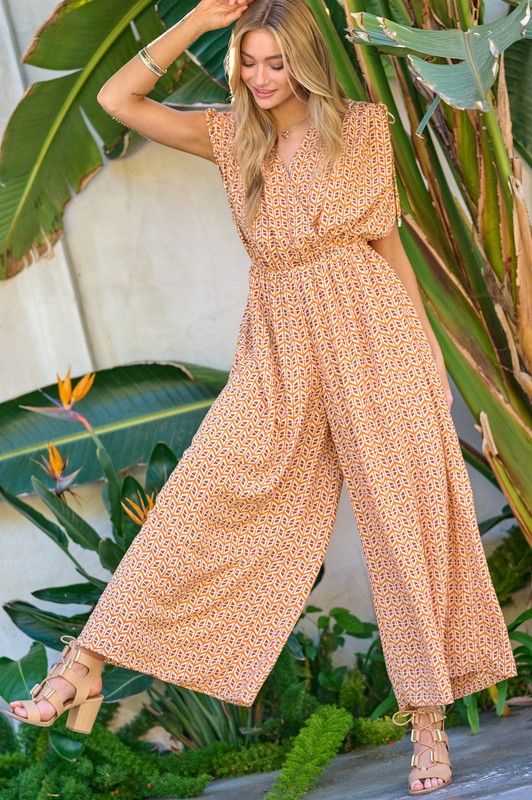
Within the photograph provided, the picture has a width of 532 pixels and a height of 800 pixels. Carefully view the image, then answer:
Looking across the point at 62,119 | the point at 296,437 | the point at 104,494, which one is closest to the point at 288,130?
the point at 296,437

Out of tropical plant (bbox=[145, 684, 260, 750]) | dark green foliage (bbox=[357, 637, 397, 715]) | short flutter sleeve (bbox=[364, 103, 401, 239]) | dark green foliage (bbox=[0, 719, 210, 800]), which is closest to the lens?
short flutter sleeve (bbox=[364, 103, 401, 239])

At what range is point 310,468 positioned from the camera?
3033mm

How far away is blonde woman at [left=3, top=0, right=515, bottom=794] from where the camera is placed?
2.80m

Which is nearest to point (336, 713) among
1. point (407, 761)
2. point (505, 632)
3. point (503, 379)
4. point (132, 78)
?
point (407, 761)

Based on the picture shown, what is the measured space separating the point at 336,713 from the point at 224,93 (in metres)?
2.27

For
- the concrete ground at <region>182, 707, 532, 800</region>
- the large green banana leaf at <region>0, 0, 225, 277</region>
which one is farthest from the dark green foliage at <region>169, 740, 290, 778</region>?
the large green banana leaf at <region>0, 0, 225, 277</region>

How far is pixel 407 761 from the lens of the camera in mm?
Result: 3303

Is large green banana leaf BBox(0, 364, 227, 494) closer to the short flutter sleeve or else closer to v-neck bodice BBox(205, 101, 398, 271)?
v-neck bodice BBox(205, 101, 398, 271)

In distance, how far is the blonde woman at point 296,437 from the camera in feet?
9.20

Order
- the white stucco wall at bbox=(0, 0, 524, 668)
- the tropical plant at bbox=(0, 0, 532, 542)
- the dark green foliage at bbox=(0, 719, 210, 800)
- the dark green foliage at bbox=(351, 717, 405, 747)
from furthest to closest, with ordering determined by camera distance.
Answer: the white stucco wall at bbox=(0, 0, 524, 668), the dark green foliage at bbox=(351, 717, 405, 747), the dark green foliage at bbox=(0, 719, 210, 800), the tropical plant at bbox=(0, 0, 532, 542)

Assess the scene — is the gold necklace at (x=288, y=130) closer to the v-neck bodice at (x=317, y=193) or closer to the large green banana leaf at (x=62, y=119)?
the v-neck bodice at (x=317, y=193)

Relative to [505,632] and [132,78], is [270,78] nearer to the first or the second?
[132,78]

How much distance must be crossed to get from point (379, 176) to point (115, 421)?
A: 57.6 inches

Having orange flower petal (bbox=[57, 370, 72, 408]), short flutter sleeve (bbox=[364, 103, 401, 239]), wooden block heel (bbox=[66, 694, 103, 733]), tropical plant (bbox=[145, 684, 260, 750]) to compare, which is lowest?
tropical plant (bbox=[145, 684, 260, 750])
